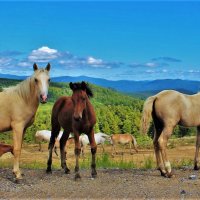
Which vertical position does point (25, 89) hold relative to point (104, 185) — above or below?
above

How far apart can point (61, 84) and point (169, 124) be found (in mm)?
67743

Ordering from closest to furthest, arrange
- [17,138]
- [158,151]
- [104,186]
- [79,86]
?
[104,186], [79,86], [17,138], [158,151]

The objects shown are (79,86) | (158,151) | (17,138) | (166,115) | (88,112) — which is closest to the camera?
(79,86)

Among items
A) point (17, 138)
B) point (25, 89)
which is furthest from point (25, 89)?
point (17, 138)

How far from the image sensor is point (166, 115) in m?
11.0

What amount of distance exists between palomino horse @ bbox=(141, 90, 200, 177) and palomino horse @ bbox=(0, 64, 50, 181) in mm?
2675

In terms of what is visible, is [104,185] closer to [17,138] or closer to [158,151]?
[158,151]

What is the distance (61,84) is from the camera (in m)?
78.1

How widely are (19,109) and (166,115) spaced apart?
11.4 feet

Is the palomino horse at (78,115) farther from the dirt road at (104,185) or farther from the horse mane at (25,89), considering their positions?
the horse mane at (25,89)

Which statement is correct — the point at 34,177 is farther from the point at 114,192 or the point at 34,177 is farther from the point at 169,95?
the point at 169,95

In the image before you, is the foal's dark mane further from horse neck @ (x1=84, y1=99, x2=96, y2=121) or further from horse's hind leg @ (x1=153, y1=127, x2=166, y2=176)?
horse's hind leg @ (x1=153, y1=127, x2=166, y2=176)

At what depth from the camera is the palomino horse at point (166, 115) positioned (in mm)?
10969

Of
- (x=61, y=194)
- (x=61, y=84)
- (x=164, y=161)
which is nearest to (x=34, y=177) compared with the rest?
(x=61, y=194)
